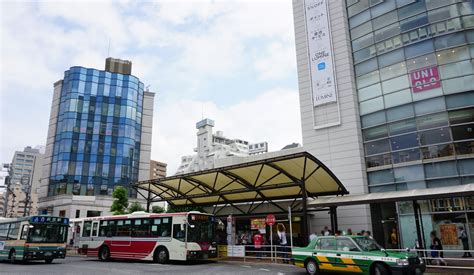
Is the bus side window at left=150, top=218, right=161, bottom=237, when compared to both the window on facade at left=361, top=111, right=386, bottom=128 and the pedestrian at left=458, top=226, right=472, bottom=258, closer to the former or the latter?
the window on facade at left=361, top=111, right=386, bottom=128

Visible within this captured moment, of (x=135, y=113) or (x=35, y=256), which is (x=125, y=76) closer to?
(x=135, y=113)

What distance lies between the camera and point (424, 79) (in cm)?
2089

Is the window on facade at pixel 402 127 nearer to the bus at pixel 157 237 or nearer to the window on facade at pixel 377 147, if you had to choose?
the window on facade at pixel 377 147

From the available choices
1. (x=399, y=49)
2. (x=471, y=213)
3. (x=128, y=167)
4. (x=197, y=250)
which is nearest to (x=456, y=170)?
(x=471, y=213)

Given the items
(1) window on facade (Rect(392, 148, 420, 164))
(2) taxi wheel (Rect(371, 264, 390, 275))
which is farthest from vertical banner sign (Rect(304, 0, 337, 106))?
(2) taxi wheel (Rect(371, 264, 390, 275))

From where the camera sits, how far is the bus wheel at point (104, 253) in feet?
66.7


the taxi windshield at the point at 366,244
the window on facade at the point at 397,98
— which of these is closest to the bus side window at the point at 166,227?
the taxi windshield at the point at 366,244

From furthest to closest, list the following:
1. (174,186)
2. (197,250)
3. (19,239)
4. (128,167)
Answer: (128,167) < (174,186) < (19,239) < (197,250)

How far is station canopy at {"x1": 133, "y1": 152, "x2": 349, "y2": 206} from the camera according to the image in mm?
A: 18203

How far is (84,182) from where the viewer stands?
51.4 metres

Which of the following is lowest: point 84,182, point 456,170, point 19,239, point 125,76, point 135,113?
point 19,239

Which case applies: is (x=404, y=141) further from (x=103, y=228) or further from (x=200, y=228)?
(x=103, y=228)

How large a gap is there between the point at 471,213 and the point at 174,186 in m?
18.9

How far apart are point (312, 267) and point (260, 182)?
10495 mm
